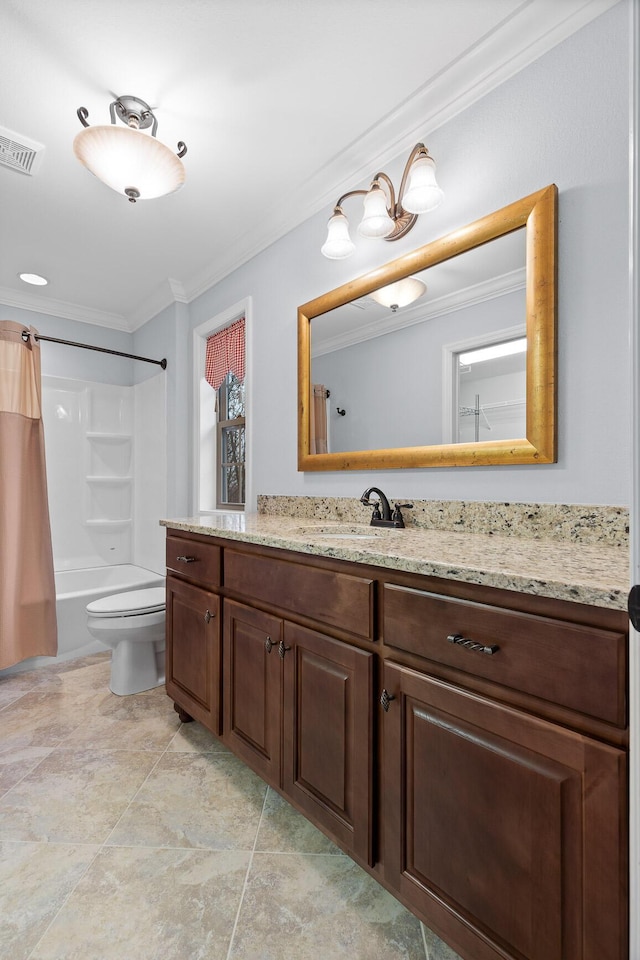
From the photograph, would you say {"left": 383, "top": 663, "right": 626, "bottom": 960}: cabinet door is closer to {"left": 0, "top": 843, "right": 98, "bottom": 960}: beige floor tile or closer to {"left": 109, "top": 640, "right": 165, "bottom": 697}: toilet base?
{"left": 0, "top": 843, "right": 98, "bottom": 960}: beige floor tile

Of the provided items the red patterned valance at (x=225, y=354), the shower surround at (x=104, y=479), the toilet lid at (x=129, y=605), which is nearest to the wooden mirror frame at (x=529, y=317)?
the red patterned valance at (x=225, y=354)

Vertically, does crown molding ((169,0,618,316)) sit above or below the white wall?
above

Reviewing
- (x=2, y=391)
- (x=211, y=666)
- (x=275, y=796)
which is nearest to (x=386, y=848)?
(x=275, y=796)

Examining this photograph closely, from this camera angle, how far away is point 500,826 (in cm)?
83

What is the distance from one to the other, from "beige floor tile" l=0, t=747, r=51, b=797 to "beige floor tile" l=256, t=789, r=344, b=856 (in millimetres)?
954

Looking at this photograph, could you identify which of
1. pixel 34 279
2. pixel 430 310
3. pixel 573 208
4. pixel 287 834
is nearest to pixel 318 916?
pixel 287 834

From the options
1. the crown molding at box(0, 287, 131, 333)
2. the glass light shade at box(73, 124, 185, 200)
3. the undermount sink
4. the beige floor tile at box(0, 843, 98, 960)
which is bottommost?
the beige floor tile at box(0, 843, 98, 960)

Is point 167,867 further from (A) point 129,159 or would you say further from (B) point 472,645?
(A) point 129,159

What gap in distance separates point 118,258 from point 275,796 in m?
2.96

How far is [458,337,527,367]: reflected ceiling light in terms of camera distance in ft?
4.52

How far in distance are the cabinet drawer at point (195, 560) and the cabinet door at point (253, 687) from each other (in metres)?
0.14

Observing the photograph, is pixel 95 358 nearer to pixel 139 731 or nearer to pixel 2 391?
pixel 2 391

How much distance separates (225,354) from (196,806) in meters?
2.33

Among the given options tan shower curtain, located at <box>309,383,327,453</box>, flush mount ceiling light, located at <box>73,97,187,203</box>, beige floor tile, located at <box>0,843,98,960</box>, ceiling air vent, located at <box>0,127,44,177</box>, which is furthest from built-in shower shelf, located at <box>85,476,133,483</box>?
beige floor tile, located at <box>0,843,98,960</box>
